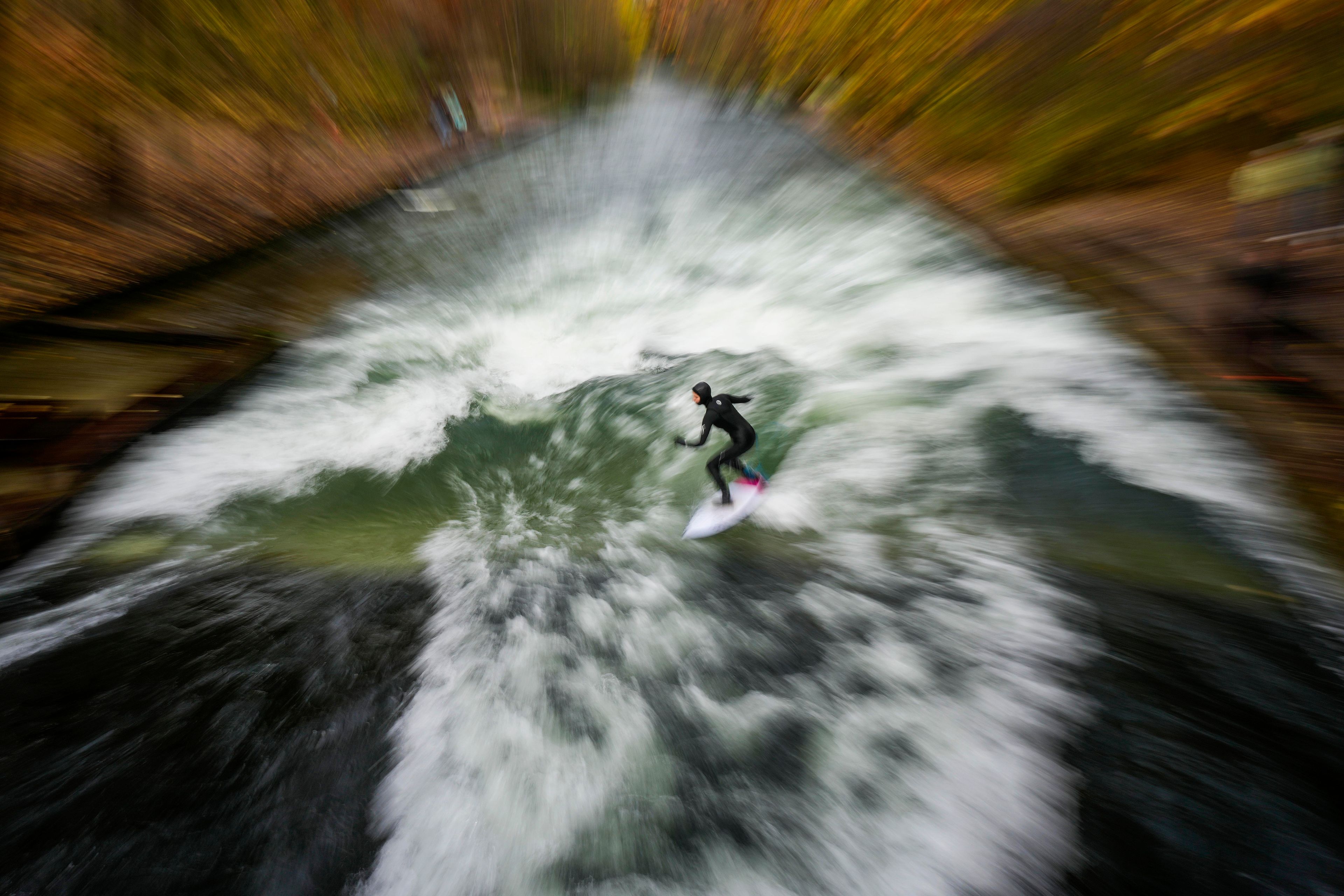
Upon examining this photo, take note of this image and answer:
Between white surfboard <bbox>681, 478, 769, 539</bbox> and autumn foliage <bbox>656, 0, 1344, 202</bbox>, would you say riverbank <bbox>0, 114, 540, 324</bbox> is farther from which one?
autumn foliage <bbox>656, 0, 1344, 202</bbox>

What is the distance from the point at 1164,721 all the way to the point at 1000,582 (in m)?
1.06

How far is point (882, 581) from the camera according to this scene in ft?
13.0

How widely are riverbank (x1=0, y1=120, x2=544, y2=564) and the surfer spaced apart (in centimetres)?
537

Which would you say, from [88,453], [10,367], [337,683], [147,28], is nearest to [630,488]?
[337,683]

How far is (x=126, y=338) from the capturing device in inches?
235

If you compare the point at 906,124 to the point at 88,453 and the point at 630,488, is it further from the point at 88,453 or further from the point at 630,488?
the point at 88,453

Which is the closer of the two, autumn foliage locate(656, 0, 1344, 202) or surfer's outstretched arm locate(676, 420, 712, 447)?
surfer's outstretched arm locate(676, 420, 712, 447)

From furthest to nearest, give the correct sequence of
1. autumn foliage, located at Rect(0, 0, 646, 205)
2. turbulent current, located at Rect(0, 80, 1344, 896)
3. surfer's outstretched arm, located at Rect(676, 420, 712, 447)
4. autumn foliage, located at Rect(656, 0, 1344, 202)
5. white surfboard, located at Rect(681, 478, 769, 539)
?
autumn foliage, located at Rect(0, 0, 646, 205)
autumn foliage, located at Rect(656, 0, 1344, 202)
white surfboard, located at Rect(681, 478, 769, 539)
surfer's outstretched arm, located at Rect(676, 420, 712, 447)
turbulent current, located at Rect(0, 80, 1344, 896)

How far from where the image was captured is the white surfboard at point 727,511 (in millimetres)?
4473

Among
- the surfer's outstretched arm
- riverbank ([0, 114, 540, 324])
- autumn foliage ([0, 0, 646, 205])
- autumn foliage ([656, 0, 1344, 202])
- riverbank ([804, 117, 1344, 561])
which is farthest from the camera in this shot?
autumn foliage ([0, 0, 646, 205])

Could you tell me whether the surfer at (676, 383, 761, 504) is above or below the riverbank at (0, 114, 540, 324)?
below

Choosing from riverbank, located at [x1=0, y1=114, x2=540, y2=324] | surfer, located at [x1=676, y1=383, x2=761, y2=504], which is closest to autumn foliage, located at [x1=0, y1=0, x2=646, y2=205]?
riverbank, located at [x1=0, y1=114, x2=540, y2=324]

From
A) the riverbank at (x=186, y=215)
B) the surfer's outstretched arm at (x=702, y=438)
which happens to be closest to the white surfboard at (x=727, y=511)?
the surfer's outstretched arm at (x=702, y=438)

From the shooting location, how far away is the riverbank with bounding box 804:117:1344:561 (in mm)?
3908
